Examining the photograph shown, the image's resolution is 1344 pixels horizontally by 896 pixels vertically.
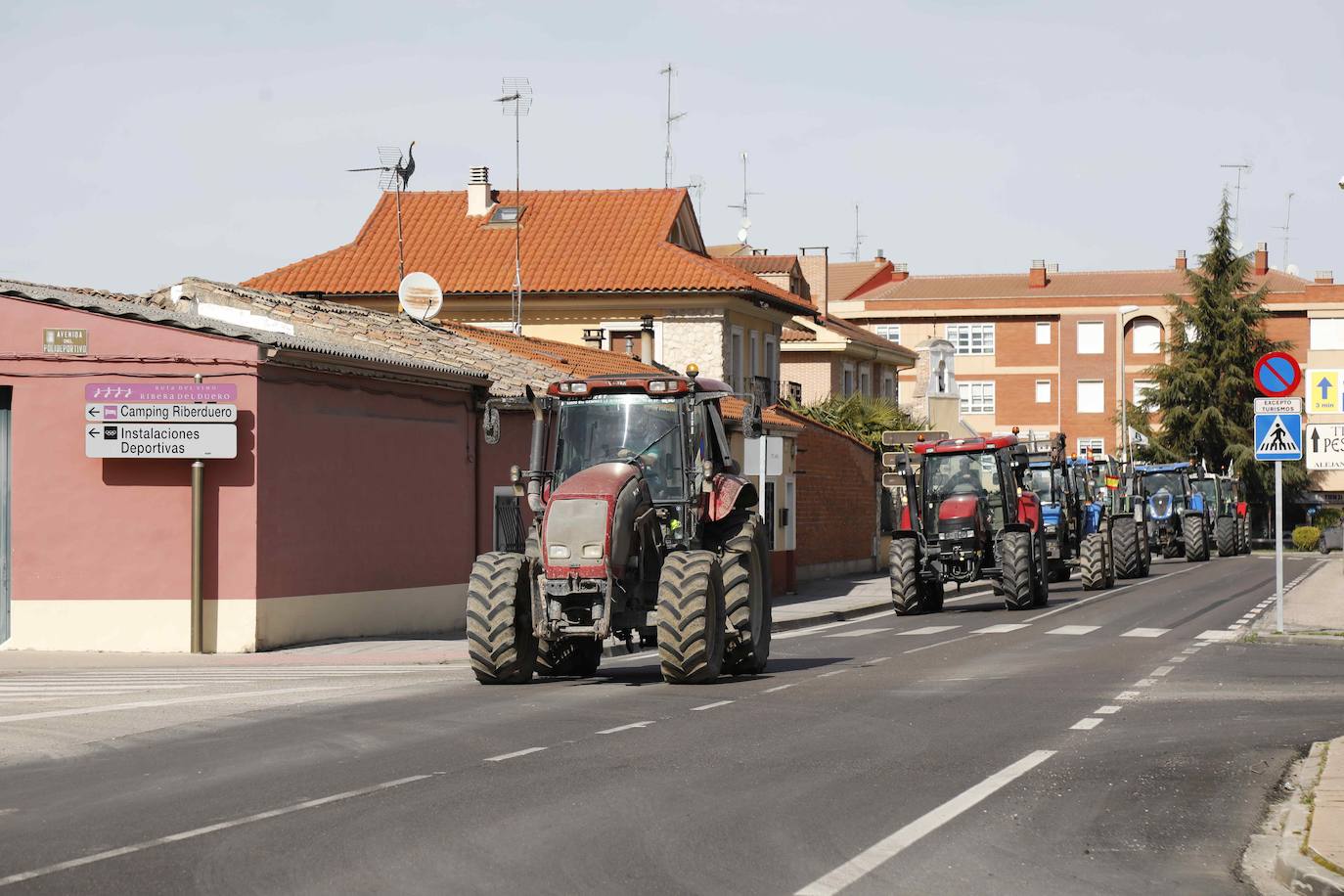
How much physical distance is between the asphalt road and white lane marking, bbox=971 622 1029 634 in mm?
7196

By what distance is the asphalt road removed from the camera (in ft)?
25.6

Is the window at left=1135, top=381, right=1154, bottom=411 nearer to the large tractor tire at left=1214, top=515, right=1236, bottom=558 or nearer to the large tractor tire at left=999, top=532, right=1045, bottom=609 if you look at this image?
the large tractor tire at left=1214, top=515, right=1236, bottom=558

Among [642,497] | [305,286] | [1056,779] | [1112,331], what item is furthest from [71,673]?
[1112,331]

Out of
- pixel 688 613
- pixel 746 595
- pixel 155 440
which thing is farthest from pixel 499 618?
pixel 155 440

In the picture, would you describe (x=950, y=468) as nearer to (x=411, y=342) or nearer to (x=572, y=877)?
(x=411, y=342)

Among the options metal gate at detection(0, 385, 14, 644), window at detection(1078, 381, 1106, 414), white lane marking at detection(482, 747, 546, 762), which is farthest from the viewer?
window at detection(1078, 381, 1106, 414)

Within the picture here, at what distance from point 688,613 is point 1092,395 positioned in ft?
254

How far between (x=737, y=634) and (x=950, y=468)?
14.1 meters

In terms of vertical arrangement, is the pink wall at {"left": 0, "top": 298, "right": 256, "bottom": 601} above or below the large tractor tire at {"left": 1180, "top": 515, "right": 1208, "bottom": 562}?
above

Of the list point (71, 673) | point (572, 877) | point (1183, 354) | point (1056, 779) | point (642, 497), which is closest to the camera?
point (572, 877)

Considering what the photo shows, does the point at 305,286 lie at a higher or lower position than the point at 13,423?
higher

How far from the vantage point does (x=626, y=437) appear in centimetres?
1720

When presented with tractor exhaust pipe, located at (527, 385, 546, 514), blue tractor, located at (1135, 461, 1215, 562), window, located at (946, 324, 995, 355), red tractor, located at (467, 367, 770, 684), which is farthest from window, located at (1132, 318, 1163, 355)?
tractor exhaust pipe, located at (527, 385, 546, 514)

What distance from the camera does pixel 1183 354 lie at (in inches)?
3135
